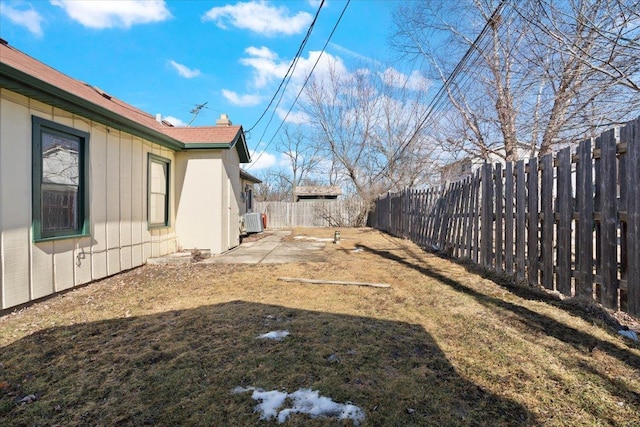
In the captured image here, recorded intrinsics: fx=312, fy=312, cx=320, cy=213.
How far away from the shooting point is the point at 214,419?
1.80 meters

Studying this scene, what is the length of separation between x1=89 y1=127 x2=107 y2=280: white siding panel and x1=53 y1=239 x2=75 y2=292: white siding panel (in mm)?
409

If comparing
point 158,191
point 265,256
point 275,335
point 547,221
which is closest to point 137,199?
point 158,191

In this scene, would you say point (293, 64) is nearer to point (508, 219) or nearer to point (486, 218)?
point (486, 218)

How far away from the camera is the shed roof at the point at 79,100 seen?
3.44 meters

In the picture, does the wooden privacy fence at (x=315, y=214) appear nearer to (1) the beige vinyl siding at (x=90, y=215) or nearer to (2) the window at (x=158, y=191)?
(2) the window at (x=158, y=191)

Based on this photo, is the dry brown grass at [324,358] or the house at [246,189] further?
the house at [246,189]

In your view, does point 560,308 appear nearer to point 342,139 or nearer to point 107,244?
point 107,244

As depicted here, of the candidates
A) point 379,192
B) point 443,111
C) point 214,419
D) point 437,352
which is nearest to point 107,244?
point 214,419

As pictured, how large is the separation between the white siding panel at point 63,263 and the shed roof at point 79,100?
1.84 m

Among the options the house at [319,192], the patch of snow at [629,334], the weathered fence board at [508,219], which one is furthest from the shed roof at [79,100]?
the house at [319,192]

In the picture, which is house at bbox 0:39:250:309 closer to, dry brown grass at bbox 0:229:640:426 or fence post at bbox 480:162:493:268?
dry brown grass at bbox 0:229:640:426

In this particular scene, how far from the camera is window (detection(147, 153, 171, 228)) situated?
6371 millimetres

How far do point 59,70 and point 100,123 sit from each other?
2227 millimetres

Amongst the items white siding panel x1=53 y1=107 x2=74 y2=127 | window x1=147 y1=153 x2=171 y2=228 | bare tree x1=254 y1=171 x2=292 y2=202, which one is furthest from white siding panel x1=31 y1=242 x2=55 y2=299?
bare tree x1=254 y1=171 x2=292 y2=202
